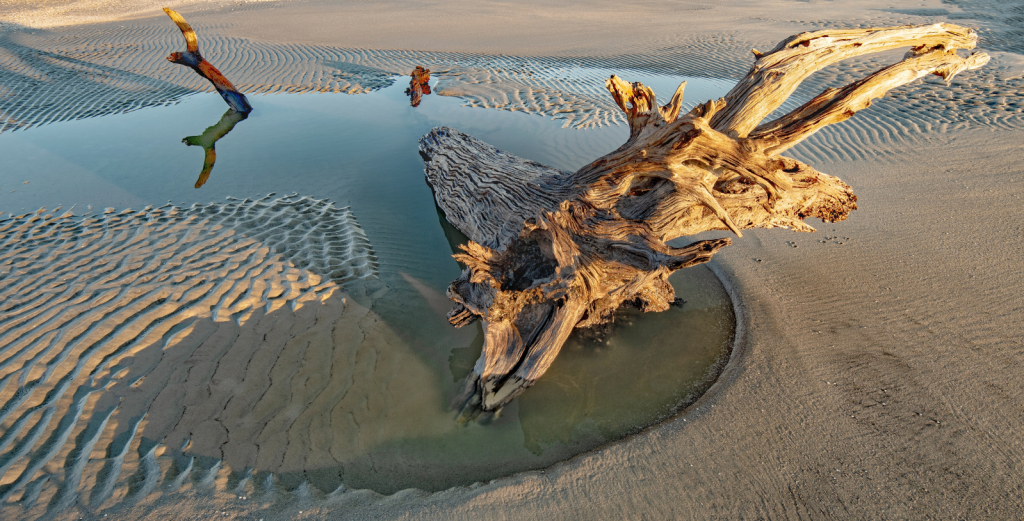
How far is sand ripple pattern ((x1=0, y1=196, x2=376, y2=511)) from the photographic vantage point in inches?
123

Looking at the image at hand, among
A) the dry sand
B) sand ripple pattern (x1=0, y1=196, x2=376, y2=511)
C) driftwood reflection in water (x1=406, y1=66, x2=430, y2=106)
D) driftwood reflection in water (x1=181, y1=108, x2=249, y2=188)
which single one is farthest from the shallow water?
driftwood reflection in water (x1=406, y1=66, x2=430, y2=106)

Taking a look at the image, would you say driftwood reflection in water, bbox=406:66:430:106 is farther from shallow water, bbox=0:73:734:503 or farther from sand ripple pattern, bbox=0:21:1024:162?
shallow water, bbox=0:73:734:503

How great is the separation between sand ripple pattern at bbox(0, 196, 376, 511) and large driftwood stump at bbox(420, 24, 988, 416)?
188cm


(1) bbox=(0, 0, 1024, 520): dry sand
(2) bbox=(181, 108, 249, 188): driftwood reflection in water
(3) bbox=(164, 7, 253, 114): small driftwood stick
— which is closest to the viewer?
(1) bbox=(0, 0, 1024, 520): dry sand

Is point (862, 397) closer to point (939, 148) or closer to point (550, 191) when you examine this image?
point (550, 191)

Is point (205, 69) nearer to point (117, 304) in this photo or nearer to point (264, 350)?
point (117, 304)

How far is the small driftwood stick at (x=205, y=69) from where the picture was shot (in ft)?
28.8

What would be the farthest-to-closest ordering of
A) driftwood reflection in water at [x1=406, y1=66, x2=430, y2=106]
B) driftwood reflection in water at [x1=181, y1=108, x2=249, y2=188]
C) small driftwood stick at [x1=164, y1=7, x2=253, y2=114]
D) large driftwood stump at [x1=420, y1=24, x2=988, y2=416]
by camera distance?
1. driftwood reflection in water at [x1=406, y1=66, x2=430, y2=106]
2. small driftwood stick at [x1=164, y1=7, x2=253, y2=114]
3. driftwood reflection in water at [x1=181, y1=108, x2=249, y2=188]
4. large driftwood stump at [x1=420, y1=24, x2=988, y2=416]

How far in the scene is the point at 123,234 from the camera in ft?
17.9

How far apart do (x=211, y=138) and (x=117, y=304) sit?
517 cm

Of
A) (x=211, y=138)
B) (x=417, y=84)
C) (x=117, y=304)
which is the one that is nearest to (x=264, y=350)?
(x=117, y=304)

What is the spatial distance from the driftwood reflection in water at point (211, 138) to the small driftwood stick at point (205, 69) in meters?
→ 0.20

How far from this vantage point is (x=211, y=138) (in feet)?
27.9

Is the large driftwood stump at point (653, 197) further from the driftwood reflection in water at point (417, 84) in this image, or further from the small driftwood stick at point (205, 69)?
the small driftwood stick at point (205, 69)
